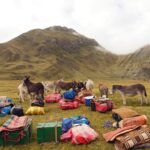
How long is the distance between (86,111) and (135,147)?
41.7 feet

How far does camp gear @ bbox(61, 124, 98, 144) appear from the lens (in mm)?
18328

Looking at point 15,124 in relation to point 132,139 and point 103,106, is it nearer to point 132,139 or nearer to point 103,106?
point 132,139

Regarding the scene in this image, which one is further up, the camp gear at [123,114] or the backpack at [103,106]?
the backpack at [103,106]

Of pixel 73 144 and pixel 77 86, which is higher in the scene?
pixel 77 86

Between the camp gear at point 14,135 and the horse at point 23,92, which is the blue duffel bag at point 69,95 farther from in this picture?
the camp gear at point 14,135

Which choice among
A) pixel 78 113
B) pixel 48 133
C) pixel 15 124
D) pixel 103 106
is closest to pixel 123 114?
pixel 103 106

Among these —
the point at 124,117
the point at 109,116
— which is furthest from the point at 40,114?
the point at 124,117

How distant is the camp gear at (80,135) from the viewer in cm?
1833

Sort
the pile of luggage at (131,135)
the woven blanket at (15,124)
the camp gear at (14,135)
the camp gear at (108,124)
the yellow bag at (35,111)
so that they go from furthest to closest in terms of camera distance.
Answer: the yellow bag at (35,111)
the camp gear at (108,124)
the woven blanket at (15,124)
the camp gear at (14,135)
the pile of luggage at (131,135)

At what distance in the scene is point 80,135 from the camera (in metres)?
18.5

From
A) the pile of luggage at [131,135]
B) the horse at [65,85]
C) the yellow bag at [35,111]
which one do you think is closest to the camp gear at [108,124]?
the pile of luggage at [131,135]

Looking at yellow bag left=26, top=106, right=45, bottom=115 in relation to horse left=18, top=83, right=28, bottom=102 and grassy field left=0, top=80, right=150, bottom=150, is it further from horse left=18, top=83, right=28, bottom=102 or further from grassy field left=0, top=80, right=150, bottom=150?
horse left=18, top=83, right=28, bottom=102

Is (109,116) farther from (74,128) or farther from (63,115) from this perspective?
(74,128)

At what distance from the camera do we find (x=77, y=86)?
134 ft
